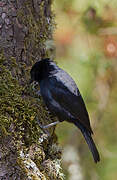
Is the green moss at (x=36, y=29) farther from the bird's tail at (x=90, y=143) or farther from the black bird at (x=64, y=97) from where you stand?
the bird's tail at (x=90, y=143)

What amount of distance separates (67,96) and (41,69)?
45 cm

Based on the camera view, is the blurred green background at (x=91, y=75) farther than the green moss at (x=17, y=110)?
Yes

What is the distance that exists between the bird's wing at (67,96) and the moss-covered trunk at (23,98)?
0.34 metres

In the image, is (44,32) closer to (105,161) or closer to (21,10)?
(21,10)

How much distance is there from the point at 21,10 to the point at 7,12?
0.17m

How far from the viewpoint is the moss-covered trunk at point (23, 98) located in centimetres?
282

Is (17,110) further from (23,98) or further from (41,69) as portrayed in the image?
(41,69)

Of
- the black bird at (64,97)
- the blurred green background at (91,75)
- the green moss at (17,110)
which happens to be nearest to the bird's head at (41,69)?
the black bird at (64,97)

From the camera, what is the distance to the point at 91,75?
18.5ft

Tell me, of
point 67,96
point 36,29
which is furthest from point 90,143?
point 36,29

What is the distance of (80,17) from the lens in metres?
5.59

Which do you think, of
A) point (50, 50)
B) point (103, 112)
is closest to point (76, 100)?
point (50, 50)

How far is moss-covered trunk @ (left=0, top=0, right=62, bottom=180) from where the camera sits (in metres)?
2.82

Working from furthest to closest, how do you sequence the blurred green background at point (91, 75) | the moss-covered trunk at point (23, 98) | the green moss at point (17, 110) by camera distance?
1. the blurred green background at point (91, 75)
2. the green moss at point (17, 110)
3. the moss-covered trunk at point (23, 98)
